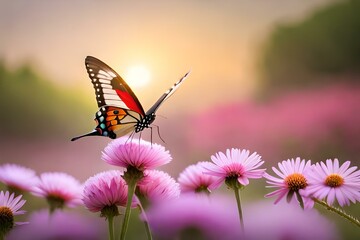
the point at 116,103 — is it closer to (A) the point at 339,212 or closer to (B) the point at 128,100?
(B) the point at 128,100

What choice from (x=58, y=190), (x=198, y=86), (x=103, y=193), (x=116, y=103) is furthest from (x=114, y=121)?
(x=198, y=86)

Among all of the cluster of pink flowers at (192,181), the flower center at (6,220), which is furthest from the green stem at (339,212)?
the flower center at (6,220)

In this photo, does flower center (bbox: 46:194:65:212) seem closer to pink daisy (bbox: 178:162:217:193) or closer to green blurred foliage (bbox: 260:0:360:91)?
pink daisy (bbox: 178:162:217:193)

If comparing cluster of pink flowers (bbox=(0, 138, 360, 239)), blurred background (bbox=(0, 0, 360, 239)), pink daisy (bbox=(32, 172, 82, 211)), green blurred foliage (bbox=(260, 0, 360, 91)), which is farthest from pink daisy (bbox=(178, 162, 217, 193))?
green blurred foliage (bbox=(260, 0, 360, 91))

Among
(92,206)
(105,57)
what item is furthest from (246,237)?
(105,57)

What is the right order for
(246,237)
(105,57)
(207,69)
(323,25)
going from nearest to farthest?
(246,237)
(105,57)
(207,69)
(323,25)

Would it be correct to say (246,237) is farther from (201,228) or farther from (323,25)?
(323,25)

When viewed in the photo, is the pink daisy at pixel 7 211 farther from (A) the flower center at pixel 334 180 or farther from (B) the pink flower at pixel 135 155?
(A) the flower center at pixel 334 180
